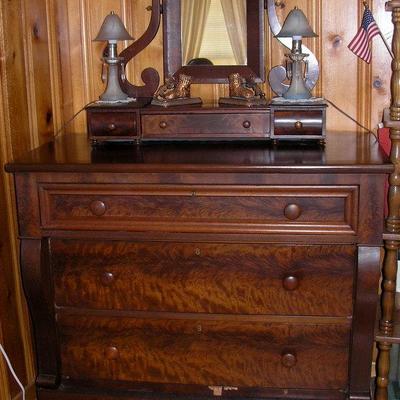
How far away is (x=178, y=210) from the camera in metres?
1.88

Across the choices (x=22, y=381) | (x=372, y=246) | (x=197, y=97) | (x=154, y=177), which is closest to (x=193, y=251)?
(x=154, y=177)

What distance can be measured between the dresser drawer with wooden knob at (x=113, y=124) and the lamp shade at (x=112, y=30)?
0.87ft

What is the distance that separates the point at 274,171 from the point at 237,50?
2.27 ft

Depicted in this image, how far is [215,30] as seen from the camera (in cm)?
231

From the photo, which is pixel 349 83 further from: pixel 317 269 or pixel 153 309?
pixel 153 309

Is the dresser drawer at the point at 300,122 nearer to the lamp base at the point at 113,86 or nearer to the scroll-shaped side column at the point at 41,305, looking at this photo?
the lamp base at the point at 113,86

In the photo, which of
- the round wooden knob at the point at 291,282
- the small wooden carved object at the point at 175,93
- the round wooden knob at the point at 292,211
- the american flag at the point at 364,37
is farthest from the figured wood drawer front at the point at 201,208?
the american flag at the point at 364,37

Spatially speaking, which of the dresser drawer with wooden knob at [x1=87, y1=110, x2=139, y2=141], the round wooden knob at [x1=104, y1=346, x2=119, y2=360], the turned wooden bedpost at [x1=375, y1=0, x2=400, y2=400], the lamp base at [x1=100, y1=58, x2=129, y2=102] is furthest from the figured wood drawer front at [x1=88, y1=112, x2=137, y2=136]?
the turned wooden bedpost at [x1=375, y1=0, x2=400, y2=400]

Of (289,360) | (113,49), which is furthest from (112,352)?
(113,49)

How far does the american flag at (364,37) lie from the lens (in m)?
2.06

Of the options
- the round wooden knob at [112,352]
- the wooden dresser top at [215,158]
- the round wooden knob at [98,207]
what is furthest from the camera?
the round wooden knob at [112,352]

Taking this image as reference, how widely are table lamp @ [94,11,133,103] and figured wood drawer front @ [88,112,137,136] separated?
10 cm

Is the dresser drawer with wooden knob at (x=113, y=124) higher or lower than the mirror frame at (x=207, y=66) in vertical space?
lower

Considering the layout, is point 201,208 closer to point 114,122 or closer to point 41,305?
point 114,122
